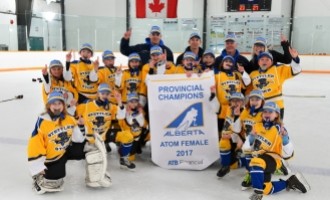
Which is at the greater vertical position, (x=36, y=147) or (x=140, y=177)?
(x=36, y=147)

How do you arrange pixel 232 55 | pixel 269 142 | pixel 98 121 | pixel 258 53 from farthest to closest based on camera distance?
pixel 232 55 < pixel 258 53 < pixel 98 121 < pixel 269 142

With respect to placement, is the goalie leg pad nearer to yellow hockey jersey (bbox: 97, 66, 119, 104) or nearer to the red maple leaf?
yellow hockey jersey (bbox: 97, 66, 119, 104)

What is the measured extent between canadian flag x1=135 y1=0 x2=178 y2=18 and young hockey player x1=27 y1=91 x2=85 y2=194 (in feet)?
8.81

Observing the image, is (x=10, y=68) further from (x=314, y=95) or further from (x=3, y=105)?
(x=314, y=95)

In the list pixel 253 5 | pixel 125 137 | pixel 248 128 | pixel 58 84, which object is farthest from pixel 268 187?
pixel 253 5

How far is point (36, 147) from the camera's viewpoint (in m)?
2.45

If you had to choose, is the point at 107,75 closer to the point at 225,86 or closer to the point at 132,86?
the point at 132,86

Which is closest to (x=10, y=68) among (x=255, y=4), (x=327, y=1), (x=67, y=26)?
(x=67, y=26)

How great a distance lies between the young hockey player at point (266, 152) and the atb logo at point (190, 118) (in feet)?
2.08

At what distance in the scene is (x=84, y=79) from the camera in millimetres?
3695

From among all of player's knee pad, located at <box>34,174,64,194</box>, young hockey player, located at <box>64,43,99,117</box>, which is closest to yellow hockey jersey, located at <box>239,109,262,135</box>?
player's knee pad, located at <box>34,174,64,194</box>

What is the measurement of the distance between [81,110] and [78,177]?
0.64 m

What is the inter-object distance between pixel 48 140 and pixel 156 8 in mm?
2987

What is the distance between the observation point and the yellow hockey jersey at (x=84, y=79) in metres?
3.70
